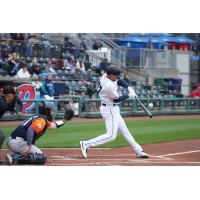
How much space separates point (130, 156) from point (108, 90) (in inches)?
42.0

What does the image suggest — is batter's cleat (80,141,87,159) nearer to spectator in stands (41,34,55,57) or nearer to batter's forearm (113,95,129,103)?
batter's forearm (113,95,129,103)

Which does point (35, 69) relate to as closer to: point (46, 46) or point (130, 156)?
point (46, 46)

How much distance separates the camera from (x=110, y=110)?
8.48m

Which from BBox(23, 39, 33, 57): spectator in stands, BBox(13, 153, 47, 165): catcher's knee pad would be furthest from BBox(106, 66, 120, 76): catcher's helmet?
BBox(23, 39, 33, 57): spectator in stands

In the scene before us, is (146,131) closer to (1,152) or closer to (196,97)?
(196,97)

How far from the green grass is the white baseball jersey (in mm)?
577

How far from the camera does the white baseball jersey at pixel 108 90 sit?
27.4 feet

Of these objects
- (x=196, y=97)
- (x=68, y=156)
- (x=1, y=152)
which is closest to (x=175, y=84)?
(x=196, y=97)

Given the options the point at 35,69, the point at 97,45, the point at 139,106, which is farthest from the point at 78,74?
the point at 139,106

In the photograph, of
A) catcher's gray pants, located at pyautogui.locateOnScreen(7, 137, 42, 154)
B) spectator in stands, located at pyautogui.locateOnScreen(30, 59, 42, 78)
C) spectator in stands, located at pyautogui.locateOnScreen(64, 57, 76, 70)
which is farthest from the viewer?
spectator in stands, located at pyautogui.locateOnScreen(64, 57, 76, 70)

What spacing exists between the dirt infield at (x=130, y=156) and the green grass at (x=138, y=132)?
159 mm

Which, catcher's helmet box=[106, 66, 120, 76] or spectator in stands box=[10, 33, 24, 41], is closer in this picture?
catcher's helmet box=[106, 66, 120, 76]

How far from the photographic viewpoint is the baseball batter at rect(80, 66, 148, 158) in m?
8.38

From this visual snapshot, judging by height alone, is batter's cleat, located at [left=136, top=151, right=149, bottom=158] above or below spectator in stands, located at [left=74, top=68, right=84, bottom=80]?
below
